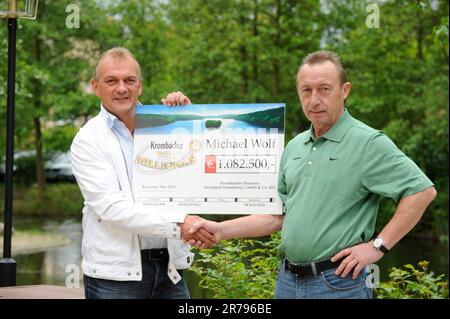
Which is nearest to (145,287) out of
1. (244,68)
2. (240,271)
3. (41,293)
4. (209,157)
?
(209,157)

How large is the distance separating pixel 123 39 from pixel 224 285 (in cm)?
1986

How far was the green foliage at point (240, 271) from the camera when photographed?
6.48 m

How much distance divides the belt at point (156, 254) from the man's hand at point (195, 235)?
0.16 m

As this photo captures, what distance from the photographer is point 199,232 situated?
3789 millimetres

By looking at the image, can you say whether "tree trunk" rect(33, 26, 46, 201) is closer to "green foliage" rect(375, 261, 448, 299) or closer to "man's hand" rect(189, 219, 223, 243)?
"green foliage" rect(375, 261, 448, 299)

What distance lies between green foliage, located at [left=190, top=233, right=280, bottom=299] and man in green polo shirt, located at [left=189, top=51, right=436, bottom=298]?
9.51ft

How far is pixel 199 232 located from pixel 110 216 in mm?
453

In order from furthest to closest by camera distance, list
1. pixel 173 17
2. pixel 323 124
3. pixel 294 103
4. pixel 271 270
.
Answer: pixel 173 17, pixel 294 103, pixel 271 270, pixel 323 124

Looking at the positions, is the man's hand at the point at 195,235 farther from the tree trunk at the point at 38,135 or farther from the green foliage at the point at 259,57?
the tree trunk at the point at 38,135

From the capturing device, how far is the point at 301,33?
23.8 m

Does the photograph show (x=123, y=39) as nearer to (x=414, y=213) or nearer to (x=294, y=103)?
(x=294, y=103)

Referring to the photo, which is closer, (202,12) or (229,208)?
(229,208)

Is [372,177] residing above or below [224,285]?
above
